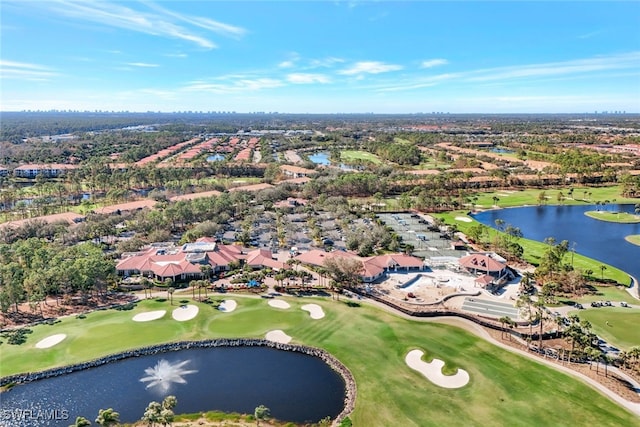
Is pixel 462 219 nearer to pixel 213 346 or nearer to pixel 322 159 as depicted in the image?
pixel 213 346

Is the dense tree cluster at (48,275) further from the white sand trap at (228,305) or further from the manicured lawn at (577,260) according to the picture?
the manicured lawn at (577,260)

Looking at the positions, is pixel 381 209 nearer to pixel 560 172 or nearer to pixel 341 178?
pixel 341 178

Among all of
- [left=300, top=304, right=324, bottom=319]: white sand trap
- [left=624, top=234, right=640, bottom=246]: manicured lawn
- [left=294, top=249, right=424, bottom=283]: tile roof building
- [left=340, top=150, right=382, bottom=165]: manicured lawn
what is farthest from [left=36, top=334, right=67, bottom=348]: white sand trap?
[left=340, top=150, right=382, bottom=165]: manicured lawn

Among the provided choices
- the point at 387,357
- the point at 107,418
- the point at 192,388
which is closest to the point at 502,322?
the point at 387,357

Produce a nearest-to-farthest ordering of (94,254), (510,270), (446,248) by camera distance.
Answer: (94,254) → (510,270) → (446,248)

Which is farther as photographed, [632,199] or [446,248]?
[632,199]

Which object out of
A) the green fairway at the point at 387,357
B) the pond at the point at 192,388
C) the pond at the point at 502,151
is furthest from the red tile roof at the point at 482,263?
the pond at the point at 502,151

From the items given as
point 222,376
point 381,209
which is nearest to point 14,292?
point 222,376

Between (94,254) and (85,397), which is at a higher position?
(94,254)

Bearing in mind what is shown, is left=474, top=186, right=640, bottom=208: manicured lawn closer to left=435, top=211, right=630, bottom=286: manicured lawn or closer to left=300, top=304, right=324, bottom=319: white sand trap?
left=435, top=211, right=630, bottom=286: manicured lawn
